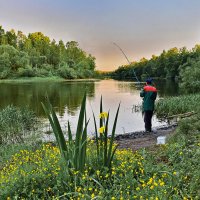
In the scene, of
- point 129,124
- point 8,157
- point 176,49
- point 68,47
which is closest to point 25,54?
point 68,47

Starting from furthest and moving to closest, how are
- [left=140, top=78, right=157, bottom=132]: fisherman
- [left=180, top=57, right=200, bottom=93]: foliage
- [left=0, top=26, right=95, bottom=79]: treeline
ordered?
[left=0, top=26, right=95, bottom=79]: treeline
[left=180, top=57, right=200, bottom=93]: foliage
[left=140, top=78, right=157, bottom=132]: fisherman

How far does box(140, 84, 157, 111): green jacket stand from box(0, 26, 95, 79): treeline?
80822 mm

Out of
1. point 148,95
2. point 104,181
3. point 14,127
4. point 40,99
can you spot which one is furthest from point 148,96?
point 40,99

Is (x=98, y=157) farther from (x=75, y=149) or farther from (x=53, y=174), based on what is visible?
(x=53, y=174)

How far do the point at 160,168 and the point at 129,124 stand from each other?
47.4ft

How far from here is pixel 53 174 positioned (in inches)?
179

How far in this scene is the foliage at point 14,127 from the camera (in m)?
13.4

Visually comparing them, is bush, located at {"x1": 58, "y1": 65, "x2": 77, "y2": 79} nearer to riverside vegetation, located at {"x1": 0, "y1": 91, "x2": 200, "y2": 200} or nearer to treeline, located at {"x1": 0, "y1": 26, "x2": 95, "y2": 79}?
treeline, located at {"x1": 0, "y1": 26, "x2": 95, "y2": 79}

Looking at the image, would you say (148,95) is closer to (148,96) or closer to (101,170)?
(148,96)

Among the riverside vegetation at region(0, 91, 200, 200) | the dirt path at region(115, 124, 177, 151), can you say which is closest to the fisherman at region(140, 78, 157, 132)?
the dirt path at region(115, 124, 177, 151)

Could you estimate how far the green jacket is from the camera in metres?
11.6

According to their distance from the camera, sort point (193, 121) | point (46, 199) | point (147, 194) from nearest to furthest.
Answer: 1. point (147, 194)
2. point (46, 199)
3. point (193, 121)

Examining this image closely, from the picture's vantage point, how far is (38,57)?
106m

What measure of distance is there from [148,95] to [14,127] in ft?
22.0
